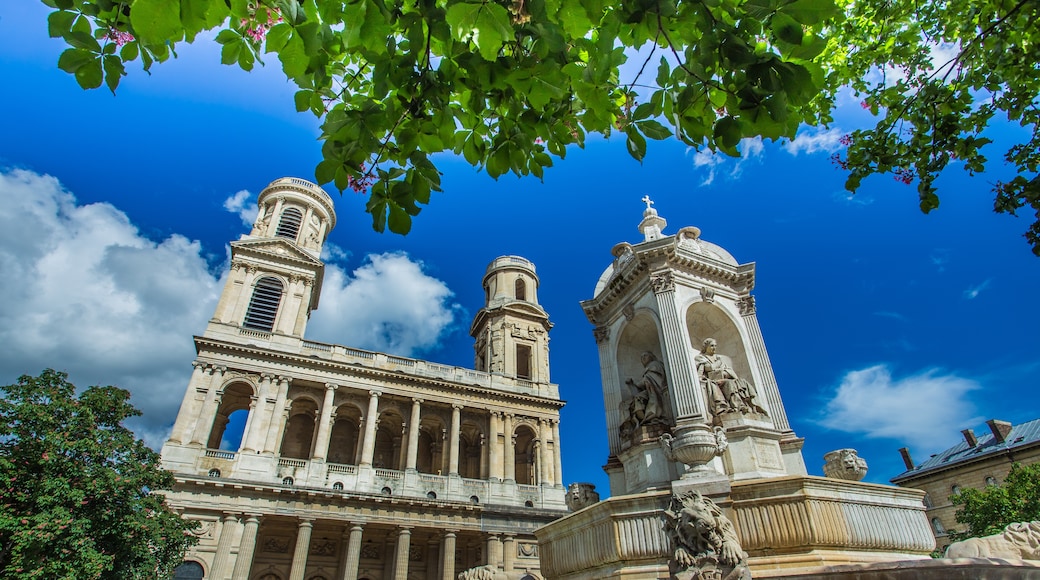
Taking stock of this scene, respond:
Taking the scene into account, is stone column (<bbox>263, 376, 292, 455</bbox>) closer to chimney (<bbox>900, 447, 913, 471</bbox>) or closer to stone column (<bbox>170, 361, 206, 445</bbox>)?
stone column (<bbox>170, 361, 206, 445</bbox>)

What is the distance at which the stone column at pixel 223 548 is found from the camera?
21.2 metres

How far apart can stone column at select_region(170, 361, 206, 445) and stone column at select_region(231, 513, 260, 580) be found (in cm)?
473

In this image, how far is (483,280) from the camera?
39.1 meters

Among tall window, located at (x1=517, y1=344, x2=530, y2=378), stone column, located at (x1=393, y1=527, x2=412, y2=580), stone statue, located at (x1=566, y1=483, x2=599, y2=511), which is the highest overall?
tall window, located at (x1=517, y1=344, x2=530, y2=378)

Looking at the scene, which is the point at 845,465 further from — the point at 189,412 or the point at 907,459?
the point at 907,459

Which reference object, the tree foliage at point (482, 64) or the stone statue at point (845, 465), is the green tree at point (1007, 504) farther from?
the tree foliage at point (482, 64)

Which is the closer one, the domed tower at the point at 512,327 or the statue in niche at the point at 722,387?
the statue in niche at the point at 722,387

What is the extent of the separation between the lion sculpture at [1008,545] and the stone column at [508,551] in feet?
77.7

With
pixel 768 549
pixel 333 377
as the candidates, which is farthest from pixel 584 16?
pixel 333 377

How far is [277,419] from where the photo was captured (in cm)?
2536

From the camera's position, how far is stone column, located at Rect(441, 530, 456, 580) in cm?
2461

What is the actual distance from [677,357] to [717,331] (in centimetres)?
174

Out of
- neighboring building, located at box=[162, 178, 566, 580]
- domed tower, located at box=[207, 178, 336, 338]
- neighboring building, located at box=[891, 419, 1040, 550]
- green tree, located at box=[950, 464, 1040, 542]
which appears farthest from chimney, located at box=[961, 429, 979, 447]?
domed tower, located at box=[207, 178, 336, 338]

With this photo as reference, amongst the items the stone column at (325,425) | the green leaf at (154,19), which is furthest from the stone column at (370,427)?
the green leaf at (154,19)
